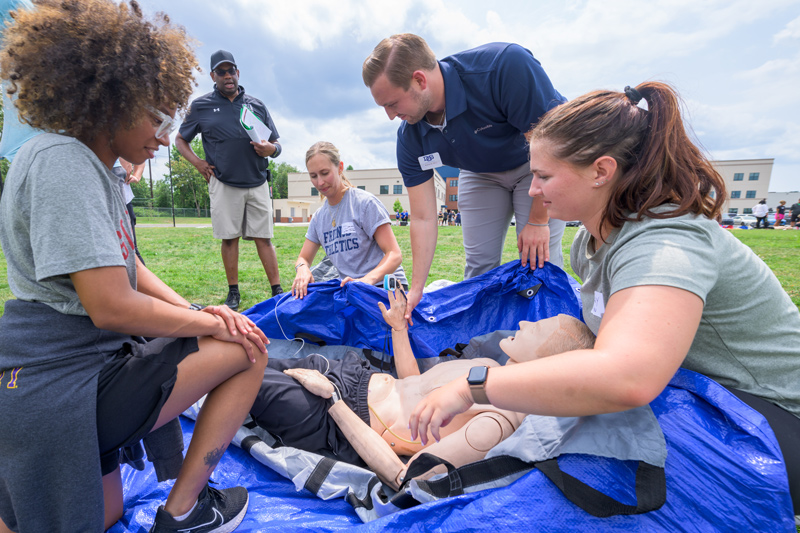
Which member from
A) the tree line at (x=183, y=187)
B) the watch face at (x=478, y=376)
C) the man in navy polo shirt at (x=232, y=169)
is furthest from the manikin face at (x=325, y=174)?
the tree line at (x=183, y=187)

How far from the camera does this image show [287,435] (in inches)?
84.0

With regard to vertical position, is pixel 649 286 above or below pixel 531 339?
above

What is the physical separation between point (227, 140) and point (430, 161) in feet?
9.62

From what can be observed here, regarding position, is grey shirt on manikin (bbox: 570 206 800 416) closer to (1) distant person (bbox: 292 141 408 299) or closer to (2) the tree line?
(1) distant person (bbox: 292 141 408 299)

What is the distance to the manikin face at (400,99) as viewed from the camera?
2404 mm

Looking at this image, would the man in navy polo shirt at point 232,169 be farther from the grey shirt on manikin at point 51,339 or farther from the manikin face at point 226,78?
the grey shirt on manikin at point 51,339

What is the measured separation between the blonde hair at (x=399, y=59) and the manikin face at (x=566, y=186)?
3.82 ft

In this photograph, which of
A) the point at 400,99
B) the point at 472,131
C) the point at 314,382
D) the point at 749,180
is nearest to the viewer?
the point at 314,382

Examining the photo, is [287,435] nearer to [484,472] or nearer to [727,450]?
[484,472]

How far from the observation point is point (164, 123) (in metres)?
1.38

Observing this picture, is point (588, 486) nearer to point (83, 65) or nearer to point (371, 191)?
point (83, 65)

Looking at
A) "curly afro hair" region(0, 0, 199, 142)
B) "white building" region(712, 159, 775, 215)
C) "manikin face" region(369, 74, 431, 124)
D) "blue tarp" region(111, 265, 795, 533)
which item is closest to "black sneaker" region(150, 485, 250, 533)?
"blue tarp" region(111, 265, 795, 533)

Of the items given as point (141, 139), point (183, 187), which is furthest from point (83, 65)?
point (183, 187)

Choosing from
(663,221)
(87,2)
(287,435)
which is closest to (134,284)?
(87,2)
